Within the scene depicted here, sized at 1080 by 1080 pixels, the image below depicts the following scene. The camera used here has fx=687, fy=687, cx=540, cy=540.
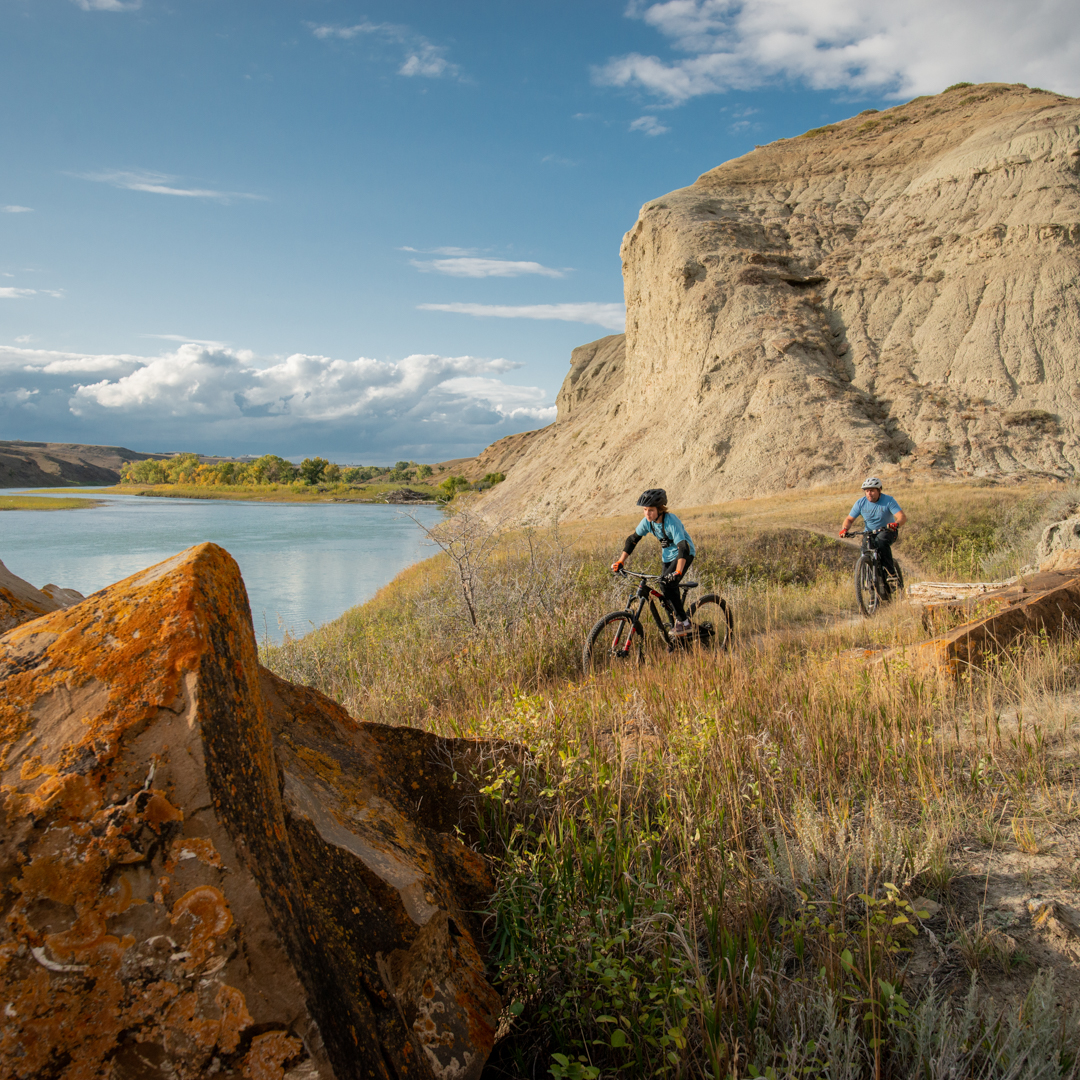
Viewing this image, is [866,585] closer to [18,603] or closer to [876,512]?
[876,512]

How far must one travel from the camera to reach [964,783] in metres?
3.57

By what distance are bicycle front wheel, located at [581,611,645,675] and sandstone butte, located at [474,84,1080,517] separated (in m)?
23.4

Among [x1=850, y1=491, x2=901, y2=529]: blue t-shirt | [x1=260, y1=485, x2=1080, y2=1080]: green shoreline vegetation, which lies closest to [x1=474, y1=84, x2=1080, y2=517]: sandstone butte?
[x1=850, y1=491, x2=901, y2=529]: blue t-shirt

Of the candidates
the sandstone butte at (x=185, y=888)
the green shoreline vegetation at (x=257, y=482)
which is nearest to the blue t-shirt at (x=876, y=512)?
the sandstone butte at (x=185, y=888)

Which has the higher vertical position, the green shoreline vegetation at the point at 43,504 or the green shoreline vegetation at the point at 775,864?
the green shoreline vegetation at the point at 43,504

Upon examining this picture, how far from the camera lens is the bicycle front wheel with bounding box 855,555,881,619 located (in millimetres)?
9992

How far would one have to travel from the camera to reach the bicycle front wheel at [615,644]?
7.19 metres

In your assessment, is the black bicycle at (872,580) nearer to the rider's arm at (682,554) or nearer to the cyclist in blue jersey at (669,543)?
the cyclist in blue jersey at (669,543)

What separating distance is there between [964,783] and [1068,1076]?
1.90 metres

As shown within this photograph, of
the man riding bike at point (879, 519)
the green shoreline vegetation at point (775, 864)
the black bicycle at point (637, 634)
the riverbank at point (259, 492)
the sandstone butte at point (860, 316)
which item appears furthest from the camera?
the riverbank at point (259, 492)

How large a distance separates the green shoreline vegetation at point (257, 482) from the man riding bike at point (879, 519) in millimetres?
63102

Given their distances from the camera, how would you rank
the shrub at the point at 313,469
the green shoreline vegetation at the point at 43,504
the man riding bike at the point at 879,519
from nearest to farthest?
the man riding bike at the point at 879,519
the green shoreline vegetation at the point at 43,504
the shrub at the point at 313,469

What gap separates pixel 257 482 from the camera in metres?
118

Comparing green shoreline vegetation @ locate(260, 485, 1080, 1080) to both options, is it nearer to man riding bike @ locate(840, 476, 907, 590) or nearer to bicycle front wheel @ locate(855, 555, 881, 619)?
bicycle front wheel @ locate(855, 555, 881, 619)
